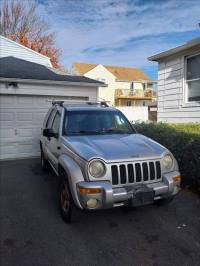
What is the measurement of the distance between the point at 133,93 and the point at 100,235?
38.5m

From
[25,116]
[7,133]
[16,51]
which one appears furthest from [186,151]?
[16,51]

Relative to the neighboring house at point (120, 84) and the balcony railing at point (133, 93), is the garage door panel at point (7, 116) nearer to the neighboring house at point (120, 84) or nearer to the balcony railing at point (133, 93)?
the neighboring house at point (120, 84)

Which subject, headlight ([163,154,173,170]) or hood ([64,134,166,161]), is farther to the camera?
headlight ([163,154,173,170])

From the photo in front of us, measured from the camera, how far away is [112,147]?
3902mm

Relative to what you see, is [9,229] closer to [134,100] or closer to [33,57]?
[33,57]

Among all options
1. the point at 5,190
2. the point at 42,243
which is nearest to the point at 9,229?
the point at 42,243

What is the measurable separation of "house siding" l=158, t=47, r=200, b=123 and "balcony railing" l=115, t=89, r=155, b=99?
30430mm

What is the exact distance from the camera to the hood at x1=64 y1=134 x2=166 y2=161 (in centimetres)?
367

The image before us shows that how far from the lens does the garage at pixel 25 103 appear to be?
9.01 meters

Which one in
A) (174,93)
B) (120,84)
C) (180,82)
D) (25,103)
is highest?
(120,84)

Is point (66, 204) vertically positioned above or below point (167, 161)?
below

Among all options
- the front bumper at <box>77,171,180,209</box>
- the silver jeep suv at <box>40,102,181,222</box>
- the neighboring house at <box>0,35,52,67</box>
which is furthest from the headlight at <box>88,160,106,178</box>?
the neighboring house at <box>0,35,52,67</box>

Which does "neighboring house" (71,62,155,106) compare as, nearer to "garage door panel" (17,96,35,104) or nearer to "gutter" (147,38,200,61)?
"gutter" (147,38,200,61)

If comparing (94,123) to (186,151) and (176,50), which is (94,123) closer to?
(186,151)
